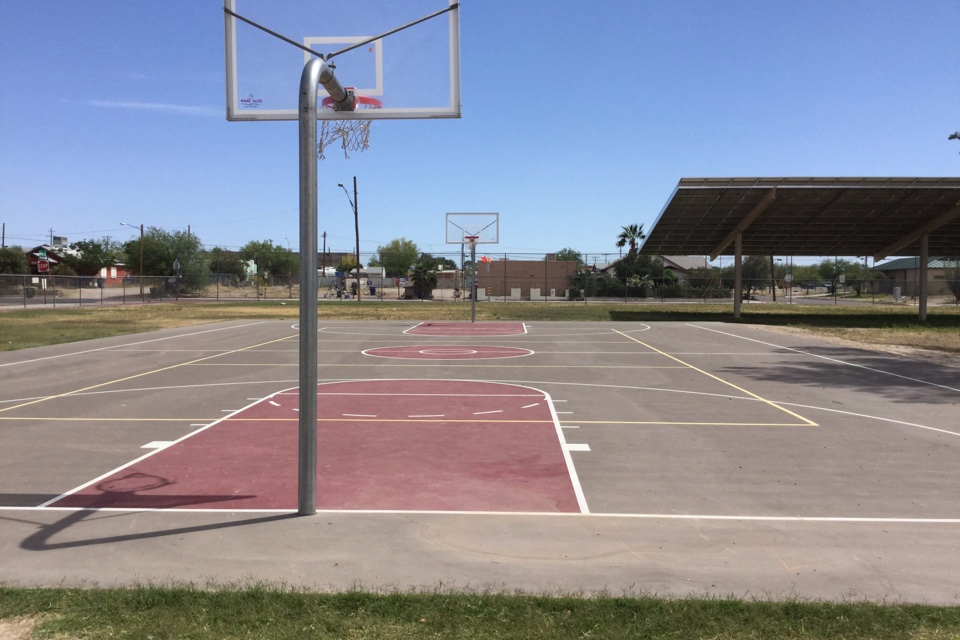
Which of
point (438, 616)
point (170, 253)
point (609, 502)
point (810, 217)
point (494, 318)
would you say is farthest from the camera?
point (170, 253)

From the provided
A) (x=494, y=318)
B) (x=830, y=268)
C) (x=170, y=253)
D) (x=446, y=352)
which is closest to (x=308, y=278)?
(x=446, y=352)

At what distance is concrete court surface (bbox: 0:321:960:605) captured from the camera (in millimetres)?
5496

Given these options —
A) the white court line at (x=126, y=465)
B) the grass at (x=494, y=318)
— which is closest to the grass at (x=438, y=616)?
the white court line at (x=126, y=465)

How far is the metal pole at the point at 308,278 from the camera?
21.9ft

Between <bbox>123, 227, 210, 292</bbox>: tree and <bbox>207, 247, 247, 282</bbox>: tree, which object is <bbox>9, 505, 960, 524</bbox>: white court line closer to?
<bbox>123, 227, 210, 292</bbox>: tree

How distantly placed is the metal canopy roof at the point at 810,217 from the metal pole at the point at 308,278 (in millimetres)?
29203

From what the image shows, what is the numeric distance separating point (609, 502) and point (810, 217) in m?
35.2

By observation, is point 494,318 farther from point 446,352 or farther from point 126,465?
point 126,465

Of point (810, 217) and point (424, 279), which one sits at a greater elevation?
point (810, 217)

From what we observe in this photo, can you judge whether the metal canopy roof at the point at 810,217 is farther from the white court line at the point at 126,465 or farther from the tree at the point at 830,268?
the tree at the point at 830,268

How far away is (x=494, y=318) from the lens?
133ft

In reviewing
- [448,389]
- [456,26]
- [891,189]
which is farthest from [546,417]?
[891,189]

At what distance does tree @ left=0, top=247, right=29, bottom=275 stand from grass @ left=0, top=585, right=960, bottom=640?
319 ft

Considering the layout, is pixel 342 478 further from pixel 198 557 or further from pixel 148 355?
pixel 148 355
